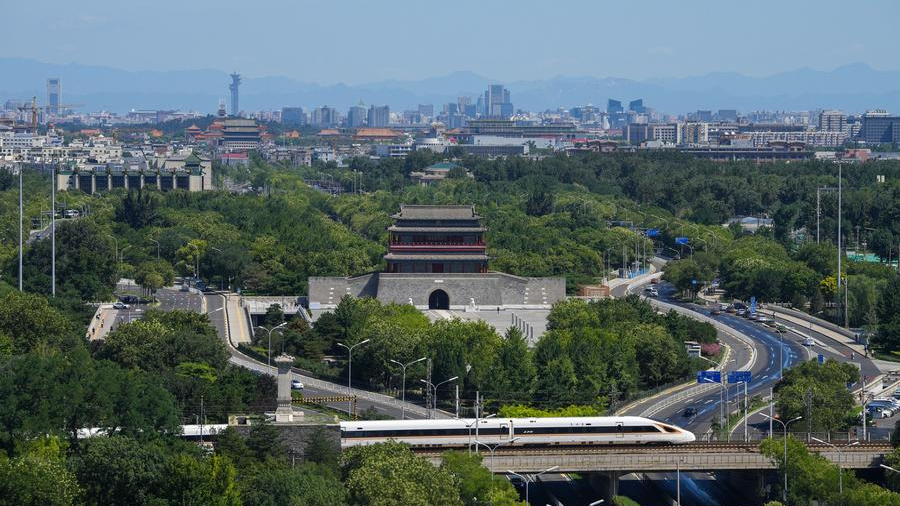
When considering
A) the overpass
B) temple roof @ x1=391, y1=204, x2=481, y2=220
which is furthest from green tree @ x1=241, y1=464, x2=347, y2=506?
temple roof @ x1=391, y1=204, x2=481, y2=220

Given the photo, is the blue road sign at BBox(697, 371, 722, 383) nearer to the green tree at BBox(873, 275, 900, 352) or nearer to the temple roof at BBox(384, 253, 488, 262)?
the green tree at BBox(873, 275, 900, 352)

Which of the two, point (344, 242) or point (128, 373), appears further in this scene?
point (344, 242)

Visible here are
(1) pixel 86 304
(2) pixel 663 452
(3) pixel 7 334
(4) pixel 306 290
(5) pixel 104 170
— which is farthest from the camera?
(5) pixel 104 170

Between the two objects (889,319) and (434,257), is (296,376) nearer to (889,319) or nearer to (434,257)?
(434,257)

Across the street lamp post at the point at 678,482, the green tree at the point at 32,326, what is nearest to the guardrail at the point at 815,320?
the street lamp post at the point at 678,482

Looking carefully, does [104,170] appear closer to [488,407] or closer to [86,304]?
[86,304]

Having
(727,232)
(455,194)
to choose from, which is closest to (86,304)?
(727,232)
